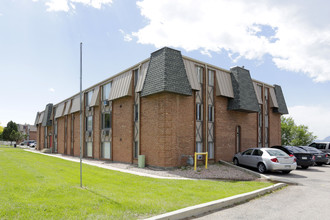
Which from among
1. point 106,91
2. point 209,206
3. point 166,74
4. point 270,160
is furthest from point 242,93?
point 209,206

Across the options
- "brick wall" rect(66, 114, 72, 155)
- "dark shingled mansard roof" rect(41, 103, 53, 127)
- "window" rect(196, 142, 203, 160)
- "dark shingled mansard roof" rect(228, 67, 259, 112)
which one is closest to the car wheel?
"window" rect(196, 142, 203, 160)

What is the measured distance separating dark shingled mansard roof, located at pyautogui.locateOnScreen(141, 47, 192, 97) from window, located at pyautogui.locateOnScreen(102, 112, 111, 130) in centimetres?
724

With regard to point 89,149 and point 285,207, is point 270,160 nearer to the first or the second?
point 285,207

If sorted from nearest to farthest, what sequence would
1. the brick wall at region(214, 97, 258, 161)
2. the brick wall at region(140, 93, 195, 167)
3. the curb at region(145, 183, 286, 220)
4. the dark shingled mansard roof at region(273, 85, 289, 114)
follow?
the curb at region(145, 183, 286, 220) → the brick wall at region(140, 93, 195, 167) → the brick wall at region(214, 97, 258, 161) → the dark shingled mansard roof at region(273, 85, 289, 114)

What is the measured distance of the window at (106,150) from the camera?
21922mm

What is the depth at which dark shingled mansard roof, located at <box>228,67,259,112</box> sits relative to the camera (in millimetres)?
19125

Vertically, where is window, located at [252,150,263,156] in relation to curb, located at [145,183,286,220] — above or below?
above

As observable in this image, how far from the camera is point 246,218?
6.17 metres

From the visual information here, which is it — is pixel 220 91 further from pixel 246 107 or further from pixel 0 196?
pixel 0 196

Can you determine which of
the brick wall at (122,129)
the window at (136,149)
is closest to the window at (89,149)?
the brick wall at (122,129)

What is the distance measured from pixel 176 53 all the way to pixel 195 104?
12.6ft

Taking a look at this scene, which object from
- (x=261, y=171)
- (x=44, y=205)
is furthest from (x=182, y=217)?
(x=261, y=171)

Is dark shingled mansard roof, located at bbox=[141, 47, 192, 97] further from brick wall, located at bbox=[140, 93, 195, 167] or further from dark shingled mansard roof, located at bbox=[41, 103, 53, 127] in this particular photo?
dark shingled mansard roof, located at bbox=[41, 103, 53, 127]

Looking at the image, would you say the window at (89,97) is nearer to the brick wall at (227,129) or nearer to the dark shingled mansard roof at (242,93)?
the brick wall at (227,129)
